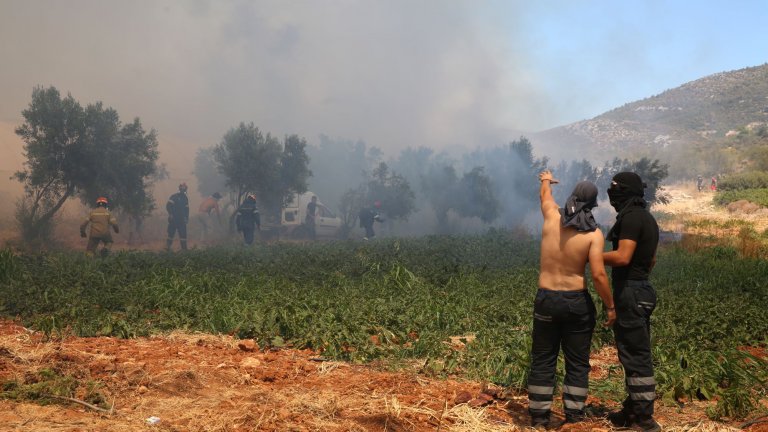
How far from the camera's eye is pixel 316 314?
8.38 meters

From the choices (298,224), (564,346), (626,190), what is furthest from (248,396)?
(298,224)

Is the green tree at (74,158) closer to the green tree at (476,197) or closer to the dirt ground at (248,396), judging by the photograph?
the green tree at (476,197)

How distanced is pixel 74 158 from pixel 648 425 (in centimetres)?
2127

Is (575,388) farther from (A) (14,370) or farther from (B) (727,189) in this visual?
(B) (727,189)

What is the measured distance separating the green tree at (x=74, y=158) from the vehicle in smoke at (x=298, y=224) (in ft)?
19.3

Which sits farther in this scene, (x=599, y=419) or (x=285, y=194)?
(x=285, y=194)

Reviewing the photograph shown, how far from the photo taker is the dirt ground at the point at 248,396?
494cm

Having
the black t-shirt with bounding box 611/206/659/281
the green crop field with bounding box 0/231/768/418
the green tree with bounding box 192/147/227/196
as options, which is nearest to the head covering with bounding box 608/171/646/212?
the black t-shirt with bounding box 611/206/659/281

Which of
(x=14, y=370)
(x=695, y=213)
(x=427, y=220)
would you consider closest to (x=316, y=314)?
(x=14, y=370)

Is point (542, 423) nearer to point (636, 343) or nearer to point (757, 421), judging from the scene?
point (636, 343)

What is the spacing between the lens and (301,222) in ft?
97.1

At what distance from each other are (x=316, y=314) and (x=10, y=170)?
36.0 meters

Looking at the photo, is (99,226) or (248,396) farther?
(99,226)

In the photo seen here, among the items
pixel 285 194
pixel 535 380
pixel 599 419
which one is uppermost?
pixel 285 194
